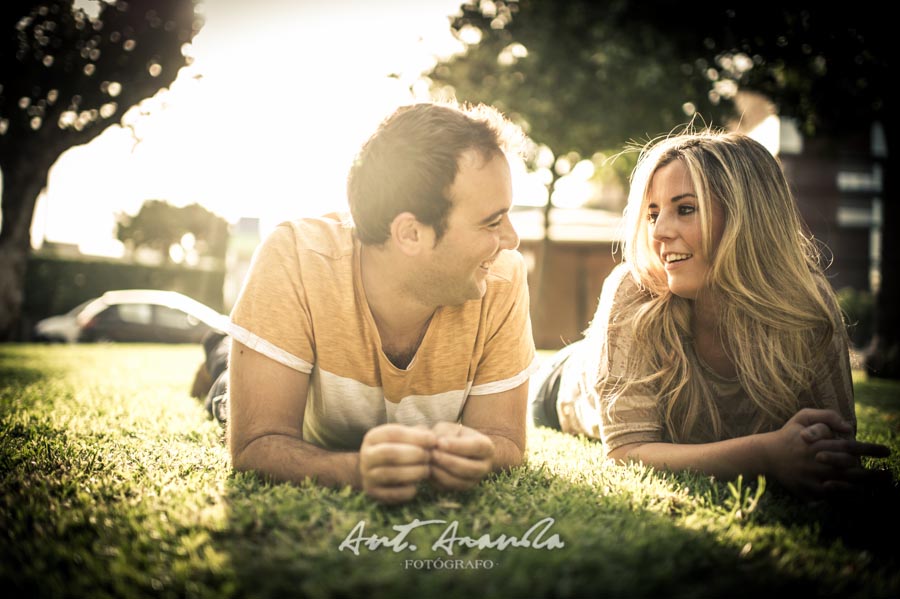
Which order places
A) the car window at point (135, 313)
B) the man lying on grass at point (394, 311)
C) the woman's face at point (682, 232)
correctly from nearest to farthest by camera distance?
the man lying on grass at point (394, 311)
the woman's face at point (682, 232)
the car window at point (135, 313)

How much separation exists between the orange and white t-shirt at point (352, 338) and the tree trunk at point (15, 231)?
1276 cm

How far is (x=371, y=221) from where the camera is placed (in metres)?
2.66

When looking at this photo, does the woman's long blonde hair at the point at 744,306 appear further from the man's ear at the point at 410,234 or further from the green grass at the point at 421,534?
the man's ear at the point at 410,234

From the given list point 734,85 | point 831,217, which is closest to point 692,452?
point 734,85

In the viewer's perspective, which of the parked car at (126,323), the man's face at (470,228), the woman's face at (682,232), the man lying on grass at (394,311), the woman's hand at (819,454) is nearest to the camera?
the woman's hand at (819,454)

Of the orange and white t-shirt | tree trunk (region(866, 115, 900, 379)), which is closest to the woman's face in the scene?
the orange and white t-shirt

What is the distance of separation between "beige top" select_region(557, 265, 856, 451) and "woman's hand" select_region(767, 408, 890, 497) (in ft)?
1.65

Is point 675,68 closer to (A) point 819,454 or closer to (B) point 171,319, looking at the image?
(A) point 819,454

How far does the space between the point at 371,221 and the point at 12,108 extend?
13023 millimetres

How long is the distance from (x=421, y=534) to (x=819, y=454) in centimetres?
149

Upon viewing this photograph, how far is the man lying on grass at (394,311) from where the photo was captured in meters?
2.33

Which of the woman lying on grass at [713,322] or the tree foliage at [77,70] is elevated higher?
the tree foliage at [77,70]

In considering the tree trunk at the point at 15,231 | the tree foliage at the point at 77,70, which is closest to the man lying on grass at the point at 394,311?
the tree foliage at the point at 77,70

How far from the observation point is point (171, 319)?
1656 cm
